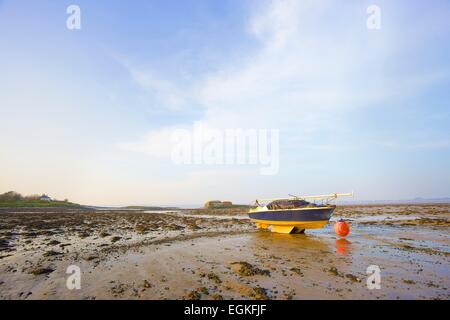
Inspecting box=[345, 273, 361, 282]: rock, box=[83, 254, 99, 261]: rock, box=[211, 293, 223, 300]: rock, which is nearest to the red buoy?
box=[345, 273, 361, 282]: rock

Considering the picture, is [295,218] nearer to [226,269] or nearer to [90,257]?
[226,269]

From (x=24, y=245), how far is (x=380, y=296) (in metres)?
18.4

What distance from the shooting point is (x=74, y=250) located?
45.6 ft

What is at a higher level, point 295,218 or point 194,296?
point 295,218

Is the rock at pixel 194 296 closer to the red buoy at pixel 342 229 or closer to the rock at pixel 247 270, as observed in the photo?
the rock at pixel 247 270

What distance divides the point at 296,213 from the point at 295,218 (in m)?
0.47

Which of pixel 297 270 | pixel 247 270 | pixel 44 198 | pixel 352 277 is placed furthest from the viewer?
pixel 44 198

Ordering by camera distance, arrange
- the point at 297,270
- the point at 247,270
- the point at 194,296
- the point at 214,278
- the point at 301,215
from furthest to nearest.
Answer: the point at 301,215, the point at 297,270, the point at 247,270, the point at 214,278, the point at 194,296

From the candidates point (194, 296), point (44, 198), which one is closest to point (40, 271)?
point (194, 296)

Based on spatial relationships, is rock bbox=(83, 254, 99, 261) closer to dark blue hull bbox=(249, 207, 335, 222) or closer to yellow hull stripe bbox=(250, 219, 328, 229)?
dark blue hull bbox=(249, 207, 335, 222)

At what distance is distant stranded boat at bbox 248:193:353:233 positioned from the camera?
60.3 feet

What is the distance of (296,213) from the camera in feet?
62.3

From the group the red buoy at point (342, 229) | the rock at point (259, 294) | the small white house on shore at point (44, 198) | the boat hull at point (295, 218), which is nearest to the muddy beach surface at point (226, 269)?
the rock at point (259, 294)
